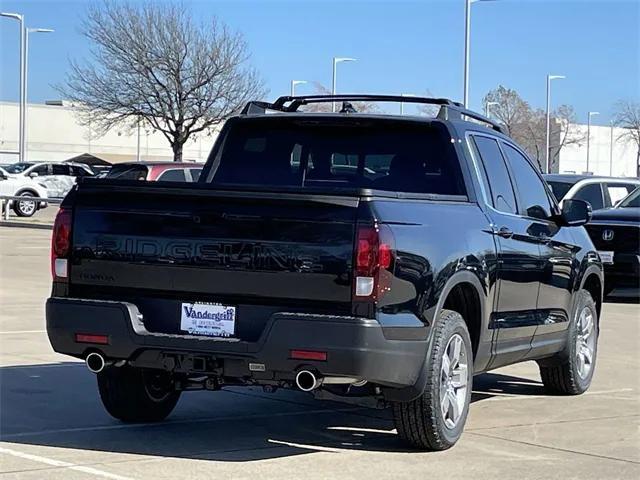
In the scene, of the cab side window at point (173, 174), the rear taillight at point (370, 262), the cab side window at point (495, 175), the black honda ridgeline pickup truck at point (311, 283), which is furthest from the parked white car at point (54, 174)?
the rear taillight at point (370, 262)

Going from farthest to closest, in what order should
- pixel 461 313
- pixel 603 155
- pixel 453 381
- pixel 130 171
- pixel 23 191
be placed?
pixel 603 155, pixel 23 191, pixel 130 171, pixel 461 313, pixel 453 381

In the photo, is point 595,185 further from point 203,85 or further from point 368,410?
point 203,85

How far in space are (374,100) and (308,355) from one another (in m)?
2.79

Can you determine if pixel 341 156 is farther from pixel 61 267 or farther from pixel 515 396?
pixel 515 396

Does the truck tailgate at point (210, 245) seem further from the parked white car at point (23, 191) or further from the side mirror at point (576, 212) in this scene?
the parked white car at point (23, 191)

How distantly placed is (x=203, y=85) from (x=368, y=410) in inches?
1457

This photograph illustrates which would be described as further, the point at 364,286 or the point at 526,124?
the point at 526,124

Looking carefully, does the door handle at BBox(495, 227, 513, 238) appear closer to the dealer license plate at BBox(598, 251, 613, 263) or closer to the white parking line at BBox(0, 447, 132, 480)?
the white parking line at BBox(0, 447, 132, 480)

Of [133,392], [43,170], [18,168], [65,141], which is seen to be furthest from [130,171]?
[65,141]

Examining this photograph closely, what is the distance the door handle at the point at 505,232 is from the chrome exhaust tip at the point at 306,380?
1982mm

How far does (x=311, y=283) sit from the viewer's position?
6.34 metres

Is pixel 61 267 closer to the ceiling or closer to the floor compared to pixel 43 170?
closer to the floor

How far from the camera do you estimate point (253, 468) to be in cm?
652

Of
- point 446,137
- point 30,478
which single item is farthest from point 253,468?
point 446,137
